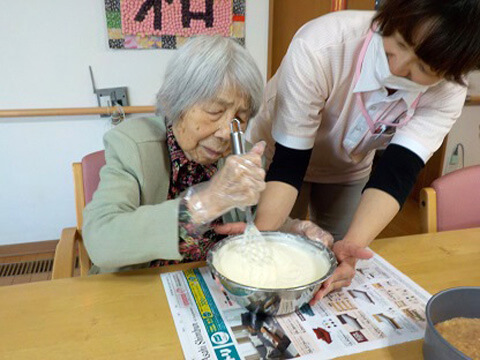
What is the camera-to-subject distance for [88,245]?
85 cm

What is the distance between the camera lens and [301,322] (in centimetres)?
78

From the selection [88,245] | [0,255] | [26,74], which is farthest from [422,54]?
[0,255]

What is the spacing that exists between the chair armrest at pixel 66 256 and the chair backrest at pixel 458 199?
3.71 feet

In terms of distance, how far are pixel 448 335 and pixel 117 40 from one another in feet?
6.71

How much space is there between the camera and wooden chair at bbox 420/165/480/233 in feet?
4.09

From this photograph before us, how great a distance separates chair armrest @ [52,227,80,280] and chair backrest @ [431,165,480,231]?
3.71ft

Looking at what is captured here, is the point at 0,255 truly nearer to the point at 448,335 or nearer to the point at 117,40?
the point at 117,40

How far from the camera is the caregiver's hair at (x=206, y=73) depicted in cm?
91

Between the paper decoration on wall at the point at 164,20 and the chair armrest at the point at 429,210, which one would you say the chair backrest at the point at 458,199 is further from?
the paper decoration on wall at the point at 164,20

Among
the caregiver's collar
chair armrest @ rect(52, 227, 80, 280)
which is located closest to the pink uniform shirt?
the caregiver's collar

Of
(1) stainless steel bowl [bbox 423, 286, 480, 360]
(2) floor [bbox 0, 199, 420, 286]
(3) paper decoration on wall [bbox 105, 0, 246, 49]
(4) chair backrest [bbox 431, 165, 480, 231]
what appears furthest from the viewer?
(2) floor [bbox 0, 199, 420, 286]

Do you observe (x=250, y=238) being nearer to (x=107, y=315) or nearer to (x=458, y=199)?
(x=107, y=315)

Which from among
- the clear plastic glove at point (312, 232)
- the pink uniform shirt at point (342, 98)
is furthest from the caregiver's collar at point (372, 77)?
the clear plastic glove at point (312, 232)

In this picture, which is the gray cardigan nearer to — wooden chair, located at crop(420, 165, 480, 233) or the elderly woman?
the elderly woman
